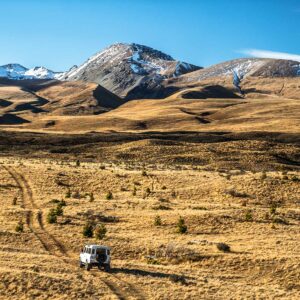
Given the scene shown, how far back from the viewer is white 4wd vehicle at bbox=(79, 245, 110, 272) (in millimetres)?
30719

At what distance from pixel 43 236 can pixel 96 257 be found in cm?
1055

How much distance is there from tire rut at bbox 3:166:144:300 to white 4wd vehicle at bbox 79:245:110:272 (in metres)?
0.90

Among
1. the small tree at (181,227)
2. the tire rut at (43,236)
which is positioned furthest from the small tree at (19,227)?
the small tree at (181,227)

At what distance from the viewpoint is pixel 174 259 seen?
36.0 m

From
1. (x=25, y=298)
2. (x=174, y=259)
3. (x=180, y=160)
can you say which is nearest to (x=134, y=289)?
(x=25, y=298)

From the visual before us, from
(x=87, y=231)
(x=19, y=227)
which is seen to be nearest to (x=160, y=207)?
(x=87, y=231)

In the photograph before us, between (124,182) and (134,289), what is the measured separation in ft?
113

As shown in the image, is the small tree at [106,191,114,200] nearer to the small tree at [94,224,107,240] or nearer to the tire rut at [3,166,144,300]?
the tire rut at [3,166,144,300]

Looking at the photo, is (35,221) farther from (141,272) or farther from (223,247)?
(223,247)

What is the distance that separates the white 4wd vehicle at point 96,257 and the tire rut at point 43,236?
897 millimetres

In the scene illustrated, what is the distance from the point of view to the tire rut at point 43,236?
27859 millimetres

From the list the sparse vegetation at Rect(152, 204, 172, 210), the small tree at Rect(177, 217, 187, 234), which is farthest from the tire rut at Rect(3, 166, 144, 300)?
the sparse vegetation at Rect(152, 204, 172, 210)

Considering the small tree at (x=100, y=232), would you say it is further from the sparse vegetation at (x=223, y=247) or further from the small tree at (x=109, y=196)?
the small tree at (x=109, y=196)

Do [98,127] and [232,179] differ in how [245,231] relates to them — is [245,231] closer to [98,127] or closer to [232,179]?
[232,179]
